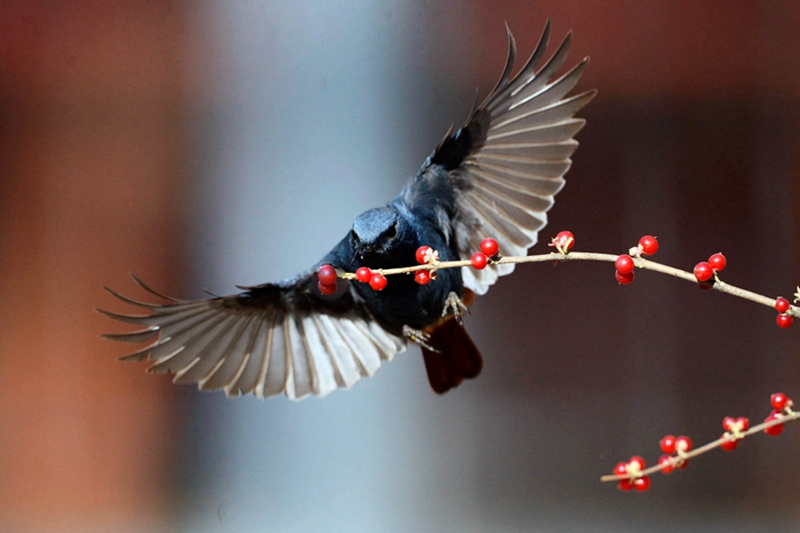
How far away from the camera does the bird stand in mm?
1549

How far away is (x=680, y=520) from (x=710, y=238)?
4.31ft

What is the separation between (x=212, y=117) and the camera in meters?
2.83

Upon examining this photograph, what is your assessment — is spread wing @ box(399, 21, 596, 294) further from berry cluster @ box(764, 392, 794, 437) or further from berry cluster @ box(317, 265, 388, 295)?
berry cluster @ box(764, 392, 794, 437)

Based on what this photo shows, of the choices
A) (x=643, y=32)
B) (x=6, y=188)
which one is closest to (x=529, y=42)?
(x=643, y=32)

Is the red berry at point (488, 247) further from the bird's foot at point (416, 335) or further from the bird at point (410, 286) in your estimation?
the bird's foot at point (416, 335)

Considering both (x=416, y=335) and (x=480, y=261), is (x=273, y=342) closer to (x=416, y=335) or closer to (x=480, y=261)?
(x=416, y=335)

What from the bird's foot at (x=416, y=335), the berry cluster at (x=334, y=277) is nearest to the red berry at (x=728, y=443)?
the berry cluster at (x=334, y=277)

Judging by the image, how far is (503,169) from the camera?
171 centimetres

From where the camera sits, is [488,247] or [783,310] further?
[488,247]

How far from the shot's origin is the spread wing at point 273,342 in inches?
66.7

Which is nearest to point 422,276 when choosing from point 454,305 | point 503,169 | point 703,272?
point 703,272

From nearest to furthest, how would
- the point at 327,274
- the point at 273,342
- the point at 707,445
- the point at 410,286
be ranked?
1. the point at 707,445
2. the point at 327,274
3. the point at 410,286
4. the point at 273,342

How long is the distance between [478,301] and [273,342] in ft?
4.65

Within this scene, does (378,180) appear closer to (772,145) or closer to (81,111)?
(81,111)
